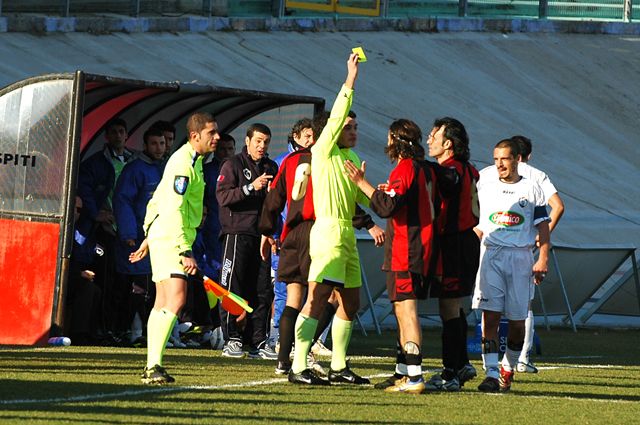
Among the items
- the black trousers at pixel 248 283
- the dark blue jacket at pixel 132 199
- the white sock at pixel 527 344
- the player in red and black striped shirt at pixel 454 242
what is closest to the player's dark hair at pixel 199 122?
the player in red and black striped shirt at pixel 454 242

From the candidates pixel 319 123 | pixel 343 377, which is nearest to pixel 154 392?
pixel 343 377

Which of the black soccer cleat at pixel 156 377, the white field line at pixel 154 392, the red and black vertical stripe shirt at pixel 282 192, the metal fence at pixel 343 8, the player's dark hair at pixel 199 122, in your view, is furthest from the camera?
the metal fence at pixel 343 8

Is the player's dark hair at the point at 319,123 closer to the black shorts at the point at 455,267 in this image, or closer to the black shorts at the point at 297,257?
the black shorts at the point at 297,257

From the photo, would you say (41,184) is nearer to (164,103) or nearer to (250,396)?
(164,103)

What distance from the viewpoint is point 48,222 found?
14.0 meters

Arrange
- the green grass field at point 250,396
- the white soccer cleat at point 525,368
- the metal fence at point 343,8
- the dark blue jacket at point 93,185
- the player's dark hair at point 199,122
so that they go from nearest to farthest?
the green grass field at point 250,396 < the player's dark hair at point 199,122 < the white soccer cleat at point 525,368 < the dark blue jacket at point 93,185 < the metal fence at point 343,8

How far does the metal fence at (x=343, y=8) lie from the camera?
2870 centimetres

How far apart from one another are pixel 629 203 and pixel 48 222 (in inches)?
651

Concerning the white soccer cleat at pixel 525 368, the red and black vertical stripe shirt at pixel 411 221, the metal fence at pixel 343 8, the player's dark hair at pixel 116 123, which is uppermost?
the metal fence at pixel 343 8

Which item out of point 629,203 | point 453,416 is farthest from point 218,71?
point 453,416

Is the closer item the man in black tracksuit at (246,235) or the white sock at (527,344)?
the white sock at (527,344)

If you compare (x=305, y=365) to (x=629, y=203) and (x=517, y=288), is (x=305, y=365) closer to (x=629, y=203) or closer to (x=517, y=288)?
(x=517, y=288)

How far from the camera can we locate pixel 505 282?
11.1m

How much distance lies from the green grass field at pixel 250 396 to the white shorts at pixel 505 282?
617 millimetres
